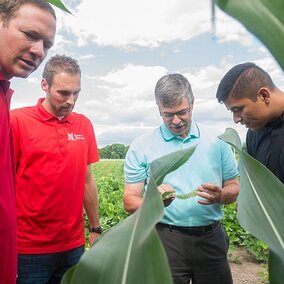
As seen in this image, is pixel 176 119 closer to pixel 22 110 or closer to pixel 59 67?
pixel 59 67

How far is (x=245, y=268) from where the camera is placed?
3.82 metres

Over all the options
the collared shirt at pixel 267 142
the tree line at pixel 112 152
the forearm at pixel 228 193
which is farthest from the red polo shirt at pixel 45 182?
the tree line at pixel 112 152

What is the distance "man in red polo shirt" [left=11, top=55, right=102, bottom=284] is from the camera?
5.75 feet

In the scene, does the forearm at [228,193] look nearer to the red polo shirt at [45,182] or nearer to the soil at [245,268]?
the red polo shirt at [45,182]

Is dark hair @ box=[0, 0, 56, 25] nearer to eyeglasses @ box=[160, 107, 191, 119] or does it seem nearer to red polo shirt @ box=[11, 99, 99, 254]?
red polo shirt @ box=[11, 99, 99, 254]

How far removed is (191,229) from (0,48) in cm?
113

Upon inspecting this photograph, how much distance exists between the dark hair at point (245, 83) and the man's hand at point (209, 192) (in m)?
0.36

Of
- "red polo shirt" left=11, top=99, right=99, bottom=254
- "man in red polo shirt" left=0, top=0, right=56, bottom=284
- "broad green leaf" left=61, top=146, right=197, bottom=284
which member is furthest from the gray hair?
"broad green leaf" left=61, top=146, right=197, bottom=284

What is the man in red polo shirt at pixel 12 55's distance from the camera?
1.11 metres

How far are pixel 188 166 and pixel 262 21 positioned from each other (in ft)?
4.97

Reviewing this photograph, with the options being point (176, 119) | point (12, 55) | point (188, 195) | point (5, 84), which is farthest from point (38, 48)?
point (188, 195)

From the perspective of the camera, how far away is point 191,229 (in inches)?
70.4

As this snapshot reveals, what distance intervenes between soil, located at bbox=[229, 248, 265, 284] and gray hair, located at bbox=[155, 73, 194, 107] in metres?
2.07

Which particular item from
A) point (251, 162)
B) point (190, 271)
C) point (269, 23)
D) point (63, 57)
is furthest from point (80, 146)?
point (269, 23)
